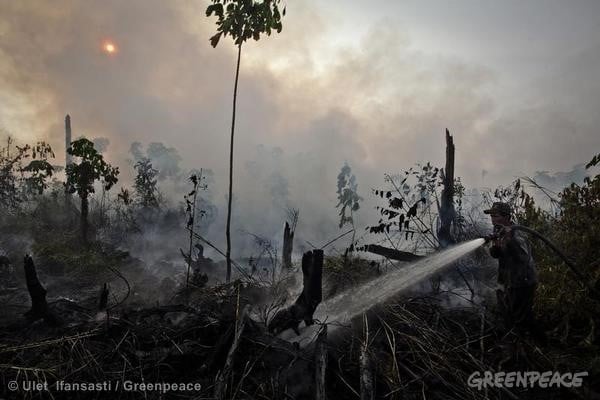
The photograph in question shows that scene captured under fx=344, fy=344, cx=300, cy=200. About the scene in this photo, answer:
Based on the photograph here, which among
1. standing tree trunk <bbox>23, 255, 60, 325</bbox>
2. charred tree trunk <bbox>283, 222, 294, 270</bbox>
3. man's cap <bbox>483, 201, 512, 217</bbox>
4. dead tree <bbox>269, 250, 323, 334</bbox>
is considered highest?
charred tree trunk <bbox>283, 222, 294, 270</bbox>

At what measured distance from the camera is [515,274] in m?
4.12

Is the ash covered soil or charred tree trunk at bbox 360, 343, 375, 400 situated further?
the ash covered soil

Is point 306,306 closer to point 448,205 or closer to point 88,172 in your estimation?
point 448,205

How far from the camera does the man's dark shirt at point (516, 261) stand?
4062mm

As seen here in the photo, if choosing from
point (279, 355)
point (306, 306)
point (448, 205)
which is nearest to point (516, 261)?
point (306, 306)

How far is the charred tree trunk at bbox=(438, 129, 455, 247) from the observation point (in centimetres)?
718

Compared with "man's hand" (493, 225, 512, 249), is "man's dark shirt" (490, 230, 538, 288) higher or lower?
lower

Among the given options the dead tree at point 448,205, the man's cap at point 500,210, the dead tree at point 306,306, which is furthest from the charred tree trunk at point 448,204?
the dead tree at point 306,306

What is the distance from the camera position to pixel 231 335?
379 centimetres

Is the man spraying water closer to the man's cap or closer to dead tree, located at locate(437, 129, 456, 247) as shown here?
the man's cap

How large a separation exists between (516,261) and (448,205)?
3.36m

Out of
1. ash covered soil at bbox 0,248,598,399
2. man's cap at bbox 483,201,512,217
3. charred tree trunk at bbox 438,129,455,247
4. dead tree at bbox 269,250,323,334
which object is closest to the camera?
ash covered soil at bbox 0,248,598,399

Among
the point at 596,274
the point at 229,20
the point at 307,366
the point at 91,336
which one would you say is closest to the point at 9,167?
the point at 229,20

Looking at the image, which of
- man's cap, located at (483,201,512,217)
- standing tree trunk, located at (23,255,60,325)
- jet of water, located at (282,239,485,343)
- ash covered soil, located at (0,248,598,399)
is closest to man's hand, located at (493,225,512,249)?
man's cap, located at (483,201,512,217)
